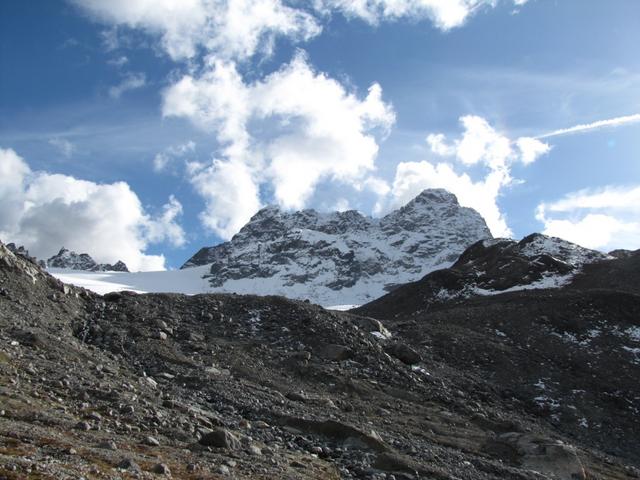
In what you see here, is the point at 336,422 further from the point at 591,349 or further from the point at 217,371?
the point at 591,349

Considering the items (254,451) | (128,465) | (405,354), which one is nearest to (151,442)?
(128,465)

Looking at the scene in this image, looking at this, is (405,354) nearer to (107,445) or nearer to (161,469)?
(107,445)

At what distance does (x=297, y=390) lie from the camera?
26.9m

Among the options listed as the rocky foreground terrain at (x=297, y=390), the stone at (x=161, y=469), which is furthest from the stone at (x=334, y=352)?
the stone at (x=161, y=469)

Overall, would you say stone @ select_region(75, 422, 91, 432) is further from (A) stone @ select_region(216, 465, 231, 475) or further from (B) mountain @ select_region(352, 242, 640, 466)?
(B) mountain @ select_region(352, 242, 640, 466)

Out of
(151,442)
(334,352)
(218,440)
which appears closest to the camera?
(151,442)

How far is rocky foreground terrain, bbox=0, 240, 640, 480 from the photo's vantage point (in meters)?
14.5

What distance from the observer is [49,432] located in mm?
13102

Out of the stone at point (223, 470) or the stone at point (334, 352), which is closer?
the stone at point (223, 470)

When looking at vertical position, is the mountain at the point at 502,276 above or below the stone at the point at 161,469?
above

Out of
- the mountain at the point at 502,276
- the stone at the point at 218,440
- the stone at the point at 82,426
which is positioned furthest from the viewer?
the mountain at the point at 502,276

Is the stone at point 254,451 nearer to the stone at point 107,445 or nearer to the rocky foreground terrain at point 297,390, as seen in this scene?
the rocky foreground terrain at point 297,390

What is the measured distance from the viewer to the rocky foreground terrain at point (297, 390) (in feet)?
47.5

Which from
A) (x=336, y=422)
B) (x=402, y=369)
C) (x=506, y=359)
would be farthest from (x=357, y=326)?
(x=336, y=422)
